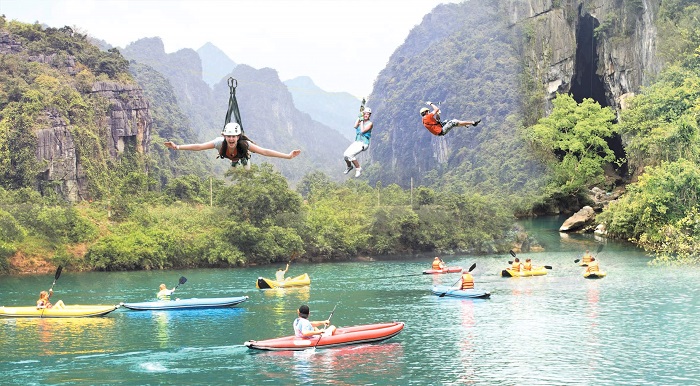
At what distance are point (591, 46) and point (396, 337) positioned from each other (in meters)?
51.4

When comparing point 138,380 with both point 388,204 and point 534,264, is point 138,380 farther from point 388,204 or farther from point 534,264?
point 388,204

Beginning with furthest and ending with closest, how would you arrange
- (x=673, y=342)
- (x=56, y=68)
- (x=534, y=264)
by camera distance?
(x=56, y=68), (x=534, y=264), (x=673, y=342)

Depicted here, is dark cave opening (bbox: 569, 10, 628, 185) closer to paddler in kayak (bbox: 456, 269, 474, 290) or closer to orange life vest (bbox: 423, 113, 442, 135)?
paddler in kayak (bbox: 456, 269, 474, 290)

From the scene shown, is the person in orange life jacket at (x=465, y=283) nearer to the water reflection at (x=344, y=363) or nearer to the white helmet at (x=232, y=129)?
the water reflection at (x=344, y=363)

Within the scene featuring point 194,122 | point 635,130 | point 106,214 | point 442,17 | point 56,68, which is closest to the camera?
point 106,214

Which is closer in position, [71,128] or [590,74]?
[71,128]

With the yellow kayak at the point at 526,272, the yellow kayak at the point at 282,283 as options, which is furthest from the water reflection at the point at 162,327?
the yellow kayak at the point at 526,272

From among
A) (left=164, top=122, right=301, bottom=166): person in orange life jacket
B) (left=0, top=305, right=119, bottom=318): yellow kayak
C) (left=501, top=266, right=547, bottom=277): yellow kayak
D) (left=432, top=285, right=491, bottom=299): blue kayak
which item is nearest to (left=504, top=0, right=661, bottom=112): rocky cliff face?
(left=501, top=266, right=547, bottom=277): yellow kayak

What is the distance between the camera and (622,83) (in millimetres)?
66500

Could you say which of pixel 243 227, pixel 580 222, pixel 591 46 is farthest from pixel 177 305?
pixel 591 46

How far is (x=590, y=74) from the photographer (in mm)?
73062

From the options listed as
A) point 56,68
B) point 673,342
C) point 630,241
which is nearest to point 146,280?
point 673,342

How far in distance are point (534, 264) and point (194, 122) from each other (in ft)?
412

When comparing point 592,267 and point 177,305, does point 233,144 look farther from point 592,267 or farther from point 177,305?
point 592,267
